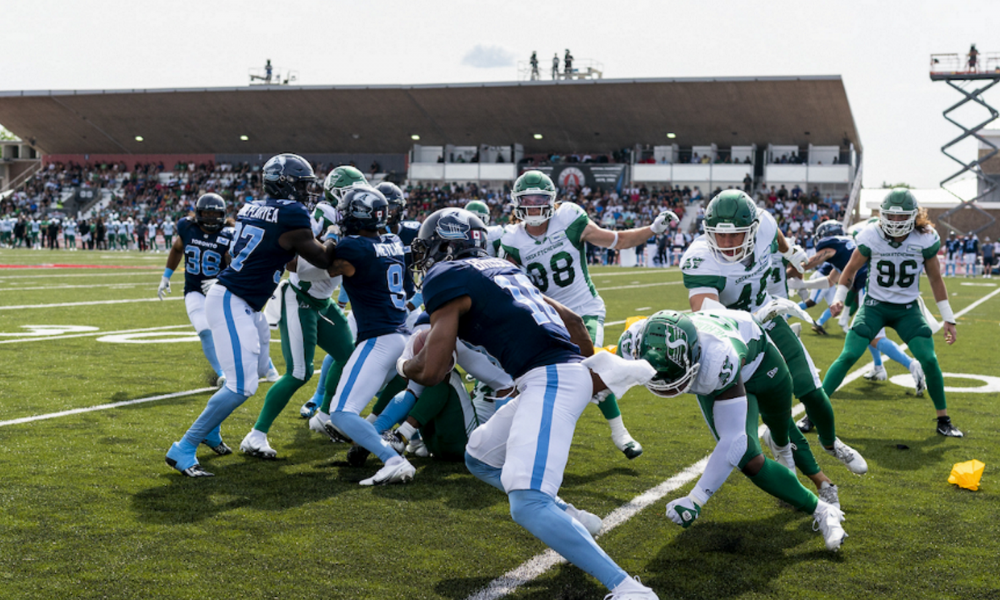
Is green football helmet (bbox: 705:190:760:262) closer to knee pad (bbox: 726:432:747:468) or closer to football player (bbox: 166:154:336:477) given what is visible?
knee pad (bbox: 726:432:747:468)

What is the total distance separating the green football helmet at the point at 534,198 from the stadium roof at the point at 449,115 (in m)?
34.4

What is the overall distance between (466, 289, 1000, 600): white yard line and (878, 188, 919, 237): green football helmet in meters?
2.46

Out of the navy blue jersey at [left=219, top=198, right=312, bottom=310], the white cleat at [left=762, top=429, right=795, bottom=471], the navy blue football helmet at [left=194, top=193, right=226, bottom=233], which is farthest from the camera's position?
the navy blue football helmet at [left=194, top=193, right=226, bottom=233]

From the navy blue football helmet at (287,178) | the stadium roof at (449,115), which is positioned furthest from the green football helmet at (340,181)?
the stadium roof at (449,115)

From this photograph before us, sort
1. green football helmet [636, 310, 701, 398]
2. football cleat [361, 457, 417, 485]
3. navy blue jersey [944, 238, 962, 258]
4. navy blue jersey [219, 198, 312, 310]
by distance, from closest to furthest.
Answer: green football helmet [636, 310, 701, 398]
football cleat [361, 457, 417, 485]
navy blue jersey [219, 198, 312, 310]
navy blue jersey [944, 238, 962, 258]

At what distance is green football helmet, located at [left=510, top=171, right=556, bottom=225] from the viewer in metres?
6.21

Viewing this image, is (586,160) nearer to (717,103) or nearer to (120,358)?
(717,103)

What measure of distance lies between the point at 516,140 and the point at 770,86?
1353cm

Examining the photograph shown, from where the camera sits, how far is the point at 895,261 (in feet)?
22.6

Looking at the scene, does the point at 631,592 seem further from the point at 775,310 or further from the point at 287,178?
the point at 287,178

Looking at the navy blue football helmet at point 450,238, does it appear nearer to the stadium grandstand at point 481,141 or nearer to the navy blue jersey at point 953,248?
the stadium grandstand at point 481,141

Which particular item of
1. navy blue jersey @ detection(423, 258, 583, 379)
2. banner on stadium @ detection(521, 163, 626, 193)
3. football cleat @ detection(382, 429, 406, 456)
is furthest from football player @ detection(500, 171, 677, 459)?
banner on stadium @ detection(521, 163, 626, 193)

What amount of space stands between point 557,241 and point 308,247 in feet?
6.39

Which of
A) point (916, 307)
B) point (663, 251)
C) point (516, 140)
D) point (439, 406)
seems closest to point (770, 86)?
point (663, 251)
